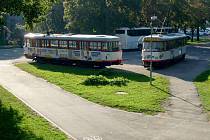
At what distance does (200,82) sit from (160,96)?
6.32 m

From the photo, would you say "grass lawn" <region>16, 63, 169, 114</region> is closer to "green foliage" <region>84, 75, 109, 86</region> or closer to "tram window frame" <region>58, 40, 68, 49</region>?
"green foliage" <region>84, 75, 109, 86</region>

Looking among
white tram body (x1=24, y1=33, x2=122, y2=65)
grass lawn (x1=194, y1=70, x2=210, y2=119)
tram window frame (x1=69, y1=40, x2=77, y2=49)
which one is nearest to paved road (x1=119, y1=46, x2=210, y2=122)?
grass lawn (x1=194, y1=70, x2=210, y2=119)

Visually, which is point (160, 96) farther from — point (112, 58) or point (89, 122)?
point (112, 58)

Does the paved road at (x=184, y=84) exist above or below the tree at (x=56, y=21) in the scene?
below

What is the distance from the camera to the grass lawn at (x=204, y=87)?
868 inches

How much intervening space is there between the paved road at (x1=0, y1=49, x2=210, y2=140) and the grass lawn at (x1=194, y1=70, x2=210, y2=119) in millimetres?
3390

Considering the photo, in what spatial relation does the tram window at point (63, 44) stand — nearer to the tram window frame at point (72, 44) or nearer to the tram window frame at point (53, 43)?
the tram window frame at point (53, 43)

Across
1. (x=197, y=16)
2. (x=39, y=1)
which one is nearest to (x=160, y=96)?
(x=39, y=1)

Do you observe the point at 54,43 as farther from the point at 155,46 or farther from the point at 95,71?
the point at 155,46

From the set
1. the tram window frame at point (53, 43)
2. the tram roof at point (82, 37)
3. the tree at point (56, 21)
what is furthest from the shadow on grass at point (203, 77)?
the tree at point (56, 21)

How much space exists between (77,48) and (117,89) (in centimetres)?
1316

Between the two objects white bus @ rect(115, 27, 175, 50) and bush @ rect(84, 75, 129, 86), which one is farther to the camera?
white bus @ rect(115, 27, 175, 50)

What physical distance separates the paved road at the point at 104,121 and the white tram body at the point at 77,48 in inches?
453

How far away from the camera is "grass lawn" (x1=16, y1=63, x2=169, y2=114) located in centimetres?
2151
